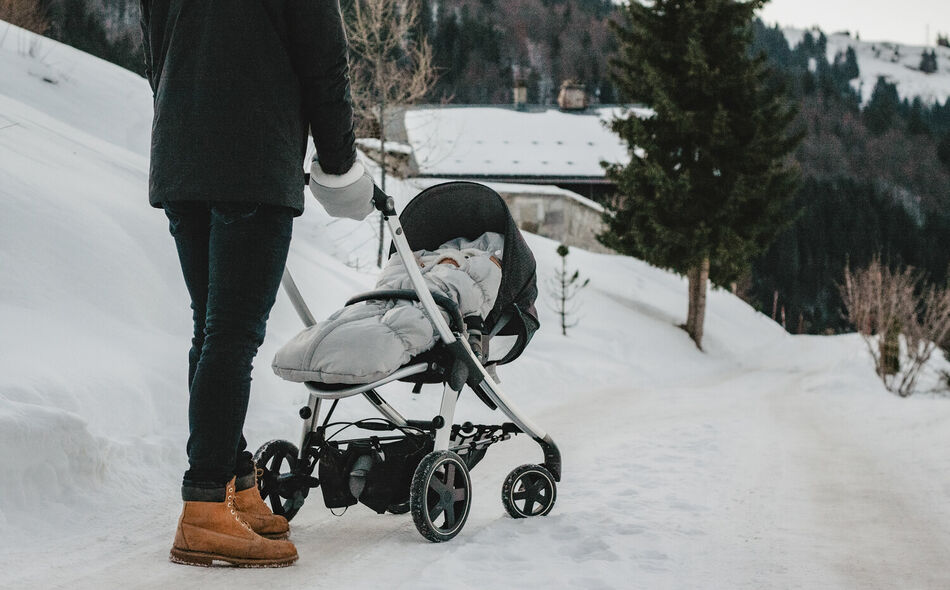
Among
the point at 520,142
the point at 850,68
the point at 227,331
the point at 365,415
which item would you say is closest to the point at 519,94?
the point at 520,142

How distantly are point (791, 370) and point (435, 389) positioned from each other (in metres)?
11.7

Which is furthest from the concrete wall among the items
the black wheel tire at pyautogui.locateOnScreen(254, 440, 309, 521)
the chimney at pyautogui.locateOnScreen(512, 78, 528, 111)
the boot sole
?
the boot sole

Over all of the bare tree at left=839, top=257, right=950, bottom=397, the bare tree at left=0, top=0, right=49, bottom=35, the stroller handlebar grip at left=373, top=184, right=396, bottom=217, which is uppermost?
the bare tree at left=0, top=0, right=49, bottom=35

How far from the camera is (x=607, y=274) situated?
23.0 meters

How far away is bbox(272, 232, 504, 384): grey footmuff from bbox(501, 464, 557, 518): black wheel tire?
717 mm

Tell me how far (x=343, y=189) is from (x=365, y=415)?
12.1 ft

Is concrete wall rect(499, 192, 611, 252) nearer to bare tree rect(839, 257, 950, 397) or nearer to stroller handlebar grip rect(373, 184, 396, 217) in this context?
bare tree rect(839, 257, 950, 397)

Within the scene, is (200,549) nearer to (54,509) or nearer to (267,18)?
(54,509)

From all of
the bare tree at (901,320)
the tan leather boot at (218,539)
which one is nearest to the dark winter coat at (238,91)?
the tan leather boot at (218,539)

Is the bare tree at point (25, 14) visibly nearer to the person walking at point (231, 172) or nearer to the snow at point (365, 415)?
the snow at point (365, 415)

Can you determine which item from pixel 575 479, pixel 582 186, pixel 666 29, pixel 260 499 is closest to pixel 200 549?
pixel 260 499

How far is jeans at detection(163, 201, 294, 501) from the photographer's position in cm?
254

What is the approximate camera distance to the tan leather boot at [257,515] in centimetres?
280

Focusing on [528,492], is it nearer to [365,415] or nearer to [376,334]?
[376,334]
